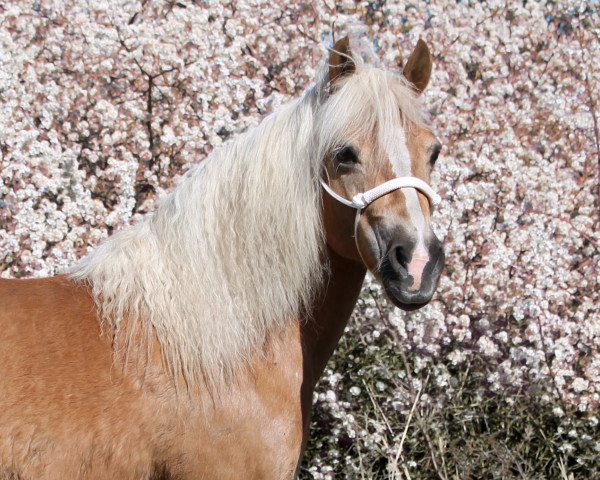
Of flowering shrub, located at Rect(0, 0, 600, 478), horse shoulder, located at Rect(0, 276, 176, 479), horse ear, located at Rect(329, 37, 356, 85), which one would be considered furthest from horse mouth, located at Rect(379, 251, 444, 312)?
flowering shrub, located at Rect(0, 0, 600, 478)

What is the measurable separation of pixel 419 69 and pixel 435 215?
193 cm

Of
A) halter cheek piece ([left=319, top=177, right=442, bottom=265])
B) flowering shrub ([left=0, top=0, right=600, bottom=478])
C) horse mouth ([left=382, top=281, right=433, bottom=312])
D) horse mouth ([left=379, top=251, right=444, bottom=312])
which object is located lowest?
flowering shrub ([left=0, top=0, right=600, bottom=478])

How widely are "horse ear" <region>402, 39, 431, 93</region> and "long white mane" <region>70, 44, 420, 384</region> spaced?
5.6 inches

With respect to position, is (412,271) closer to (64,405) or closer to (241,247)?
(241,247)

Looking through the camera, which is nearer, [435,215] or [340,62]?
[340,62]

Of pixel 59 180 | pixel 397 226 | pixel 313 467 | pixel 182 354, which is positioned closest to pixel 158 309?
pixel 182 354

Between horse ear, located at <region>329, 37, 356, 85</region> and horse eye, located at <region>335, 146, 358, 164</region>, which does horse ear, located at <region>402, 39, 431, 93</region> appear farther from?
horse eye, located at <region>335, 146, 358, 164</region>

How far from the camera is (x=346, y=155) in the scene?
247 centimetres

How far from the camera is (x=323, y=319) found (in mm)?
2627

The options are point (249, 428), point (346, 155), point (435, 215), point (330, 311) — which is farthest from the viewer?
point (435, 215)

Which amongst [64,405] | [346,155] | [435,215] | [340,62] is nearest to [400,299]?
[346,155]

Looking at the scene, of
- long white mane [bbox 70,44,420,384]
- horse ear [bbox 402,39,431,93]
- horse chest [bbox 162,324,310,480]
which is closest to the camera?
horse chest [bbox 162,324,310,480]

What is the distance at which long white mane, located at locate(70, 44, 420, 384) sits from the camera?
244 cm

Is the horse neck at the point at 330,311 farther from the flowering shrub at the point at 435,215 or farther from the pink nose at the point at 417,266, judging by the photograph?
the flowering shrub at the point at 435,215
